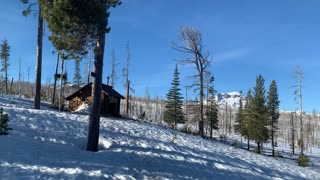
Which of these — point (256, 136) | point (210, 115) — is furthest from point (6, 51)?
point (256, 136)

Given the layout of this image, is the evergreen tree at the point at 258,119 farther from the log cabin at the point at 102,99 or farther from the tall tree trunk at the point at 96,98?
the tall tree trunk at the point at 96,98

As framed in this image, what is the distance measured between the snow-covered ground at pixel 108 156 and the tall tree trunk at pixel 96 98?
59 cm

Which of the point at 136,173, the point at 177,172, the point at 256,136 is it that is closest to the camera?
the point at 136,173

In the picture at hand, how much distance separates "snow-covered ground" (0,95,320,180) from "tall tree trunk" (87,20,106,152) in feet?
1.93

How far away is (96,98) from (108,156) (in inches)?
102

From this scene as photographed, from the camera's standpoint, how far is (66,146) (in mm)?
14227

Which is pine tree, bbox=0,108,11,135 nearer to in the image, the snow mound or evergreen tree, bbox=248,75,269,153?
the snow mound

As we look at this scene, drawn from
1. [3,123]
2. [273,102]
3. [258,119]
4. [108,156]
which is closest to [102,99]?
[3,123]

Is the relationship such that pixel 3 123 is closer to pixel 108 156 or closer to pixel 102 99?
pixel 108 156

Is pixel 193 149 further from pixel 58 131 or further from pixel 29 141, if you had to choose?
pixel 29 141

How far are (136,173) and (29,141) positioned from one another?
490 cm

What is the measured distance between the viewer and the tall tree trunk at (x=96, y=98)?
47.0 ft

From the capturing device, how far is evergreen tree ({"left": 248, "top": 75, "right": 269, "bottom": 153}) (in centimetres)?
4453

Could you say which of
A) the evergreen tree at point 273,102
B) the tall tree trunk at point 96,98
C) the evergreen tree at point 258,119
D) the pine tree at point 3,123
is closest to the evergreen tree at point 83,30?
the tall tree trunk at point 96,98
